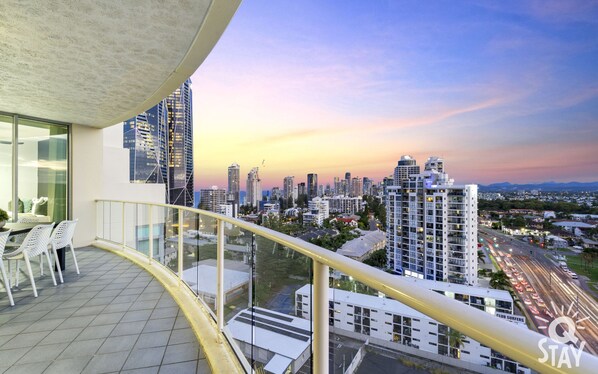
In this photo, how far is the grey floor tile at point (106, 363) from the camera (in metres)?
2.17

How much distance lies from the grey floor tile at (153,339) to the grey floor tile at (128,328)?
5.9 inches

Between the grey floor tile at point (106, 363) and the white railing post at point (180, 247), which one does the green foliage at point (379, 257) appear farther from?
the grey floor tile at point (106, 363)

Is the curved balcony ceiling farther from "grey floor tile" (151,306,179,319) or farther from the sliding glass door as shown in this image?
"grey floor tile" (151,306,179,319)

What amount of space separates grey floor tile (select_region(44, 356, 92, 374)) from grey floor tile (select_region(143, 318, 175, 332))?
0.52 m

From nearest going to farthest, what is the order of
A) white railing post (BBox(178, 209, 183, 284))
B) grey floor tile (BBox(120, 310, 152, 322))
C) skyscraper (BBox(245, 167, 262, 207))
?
grey floor tile (BBox(120, 310, 152, 322))
white railing post (BBox(178, 209, 183, 284))
skyscraper (BBox(245, 167, 262, 207))

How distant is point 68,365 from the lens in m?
2.23

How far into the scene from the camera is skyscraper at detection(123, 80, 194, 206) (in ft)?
51.4

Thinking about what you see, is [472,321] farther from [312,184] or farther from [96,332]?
[312,184]

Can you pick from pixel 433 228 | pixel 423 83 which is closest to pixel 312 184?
pixel 423 83

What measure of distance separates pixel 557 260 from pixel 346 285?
10.1 metres

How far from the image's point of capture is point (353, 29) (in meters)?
17.1

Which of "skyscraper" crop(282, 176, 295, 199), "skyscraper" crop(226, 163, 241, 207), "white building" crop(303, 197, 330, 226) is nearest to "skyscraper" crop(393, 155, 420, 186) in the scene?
"white building" crop(303, 197, 330, 226)

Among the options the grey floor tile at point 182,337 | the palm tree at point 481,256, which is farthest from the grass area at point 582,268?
the grey floor tile at point 182,337

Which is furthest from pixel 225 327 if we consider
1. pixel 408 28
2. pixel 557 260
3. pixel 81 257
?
pixel 408 28
